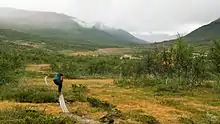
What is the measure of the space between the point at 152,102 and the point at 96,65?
77648mm

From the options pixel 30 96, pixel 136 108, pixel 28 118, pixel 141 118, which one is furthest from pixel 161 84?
pixel 28 118

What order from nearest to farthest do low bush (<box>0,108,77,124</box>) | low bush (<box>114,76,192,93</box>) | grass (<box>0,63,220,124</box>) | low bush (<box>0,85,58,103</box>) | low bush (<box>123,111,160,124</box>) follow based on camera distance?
low bush (<box>0,108,77,124</box>) < low bush (<box>123,111,160,124</box>) < grass (<box>0,63,220,124</box>) < low bush (<box>0,85,58,103</box>) < low bush (<box>114,76,192,93</box>)

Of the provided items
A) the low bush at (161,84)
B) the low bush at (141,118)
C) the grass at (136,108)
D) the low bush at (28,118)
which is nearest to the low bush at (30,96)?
the grass at (136,108)

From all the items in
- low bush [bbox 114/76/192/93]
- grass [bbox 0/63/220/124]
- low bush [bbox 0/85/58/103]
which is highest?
low bush [bbox 0/85/58/103]

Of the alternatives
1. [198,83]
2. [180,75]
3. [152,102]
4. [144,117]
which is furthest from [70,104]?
[180,75]

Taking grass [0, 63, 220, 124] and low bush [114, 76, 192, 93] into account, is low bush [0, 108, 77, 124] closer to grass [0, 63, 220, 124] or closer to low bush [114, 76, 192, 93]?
grass [0, 63, 220, 124]

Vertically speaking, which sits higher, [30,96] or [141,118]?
[30,96]

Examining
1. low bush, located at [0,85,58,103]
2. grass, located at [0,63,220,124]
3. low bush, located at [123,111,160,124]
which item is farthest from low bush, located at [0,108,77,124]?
low bush, located at [0,85,58,103]

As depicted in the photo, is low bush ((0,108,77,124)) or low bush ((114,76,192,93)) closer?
low bush ((0,108,77,124))

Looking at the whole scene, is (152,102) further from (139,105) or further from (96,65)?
(96,65)

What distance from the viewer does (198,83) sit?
3418 inches

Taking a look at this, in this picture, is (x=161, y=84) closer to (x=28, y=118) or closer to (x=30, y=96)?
(x=30, y=96)

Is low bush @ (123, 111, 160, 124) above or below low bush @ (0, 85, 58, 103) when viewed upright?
below

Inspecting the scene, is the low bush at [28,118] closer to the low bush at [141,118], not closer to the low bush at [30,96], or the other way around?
the low bush at [141,118]
